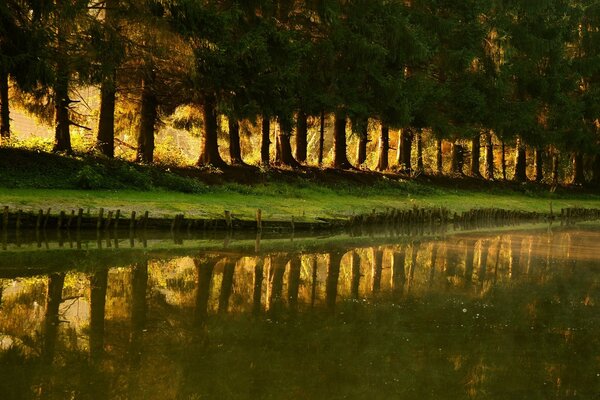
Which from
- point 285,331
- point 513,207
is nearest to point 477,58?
point 513,207

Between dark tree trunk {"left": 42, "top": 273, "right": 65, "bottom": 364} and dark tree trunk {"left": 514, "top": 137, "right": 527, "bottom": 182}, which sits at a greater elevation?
dark tree trunk {"left": 514, "top": 137, "right": 527, "bottom": 182}

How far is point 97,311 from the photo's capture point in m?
10.9

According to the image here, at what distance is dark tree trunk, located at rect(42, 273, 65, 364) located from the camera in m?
8.78

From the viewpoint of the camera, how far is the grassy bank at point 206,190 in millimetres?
22969

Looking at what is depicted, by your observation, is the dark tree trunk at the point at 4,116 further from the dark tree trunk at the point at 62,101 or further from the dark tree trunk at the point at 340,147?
the dark tree trunk at the point at 340,147

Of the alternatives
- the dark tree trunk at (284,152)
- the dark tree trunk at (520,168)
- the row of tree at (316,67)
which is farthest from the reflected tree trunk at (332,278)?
the dark tree trunk at (520,168)

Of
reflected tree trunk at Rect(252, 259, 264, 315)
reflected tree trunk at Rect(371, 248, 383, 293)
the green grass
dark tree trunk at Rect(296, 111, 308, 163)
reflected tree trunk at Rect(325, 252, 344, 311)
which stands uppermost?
dark tree trunk at Rect(296, 111, 308, 163)

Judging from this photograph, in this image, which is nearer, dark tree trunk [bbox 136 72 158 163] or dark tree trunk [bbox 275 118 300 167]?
dark tree trunk [bbox 136 72 158 163]

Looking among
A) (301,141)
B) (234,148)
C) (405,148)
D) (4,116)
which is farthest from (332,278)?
(405,148)

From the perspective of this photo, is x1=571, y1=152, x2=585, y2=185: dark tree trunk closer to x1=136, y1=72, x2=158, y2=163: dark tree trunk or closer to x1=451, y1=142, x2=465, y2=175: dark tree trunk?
x1=451, y1=142, x2=465, y2=175: dark tree trunk

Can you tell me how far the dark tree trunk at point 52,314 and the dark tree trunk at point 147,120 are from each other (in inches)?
738

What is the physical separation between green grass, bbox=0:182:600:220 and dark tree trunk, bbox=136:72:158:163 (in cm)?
444

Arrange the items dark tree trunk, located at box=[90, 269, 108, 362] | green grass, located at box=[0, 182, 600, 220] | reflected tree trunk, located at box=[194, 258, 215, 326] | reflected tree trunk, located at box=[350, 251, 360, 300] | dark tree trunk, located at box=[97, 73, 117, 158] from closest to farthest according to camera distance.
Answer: dark tree trunk, located at box=[90, 269, 108, 362] < reflected tree trunk, located at box=[194, 258, 215, 326] < reflected tree trunk, located at box=[350, 251, 360, 300] < green grass, located at box=[0, 182, 600, 220] < dark tree trunk, located at box=[97, 73, 117, 158]

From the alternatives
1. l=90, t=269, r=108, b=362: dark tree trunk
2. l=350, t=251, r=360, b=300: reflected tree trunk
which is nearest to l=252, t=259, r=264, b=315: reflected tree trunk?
l=350, t=251, r=360, b=300: reflected tree trunk
